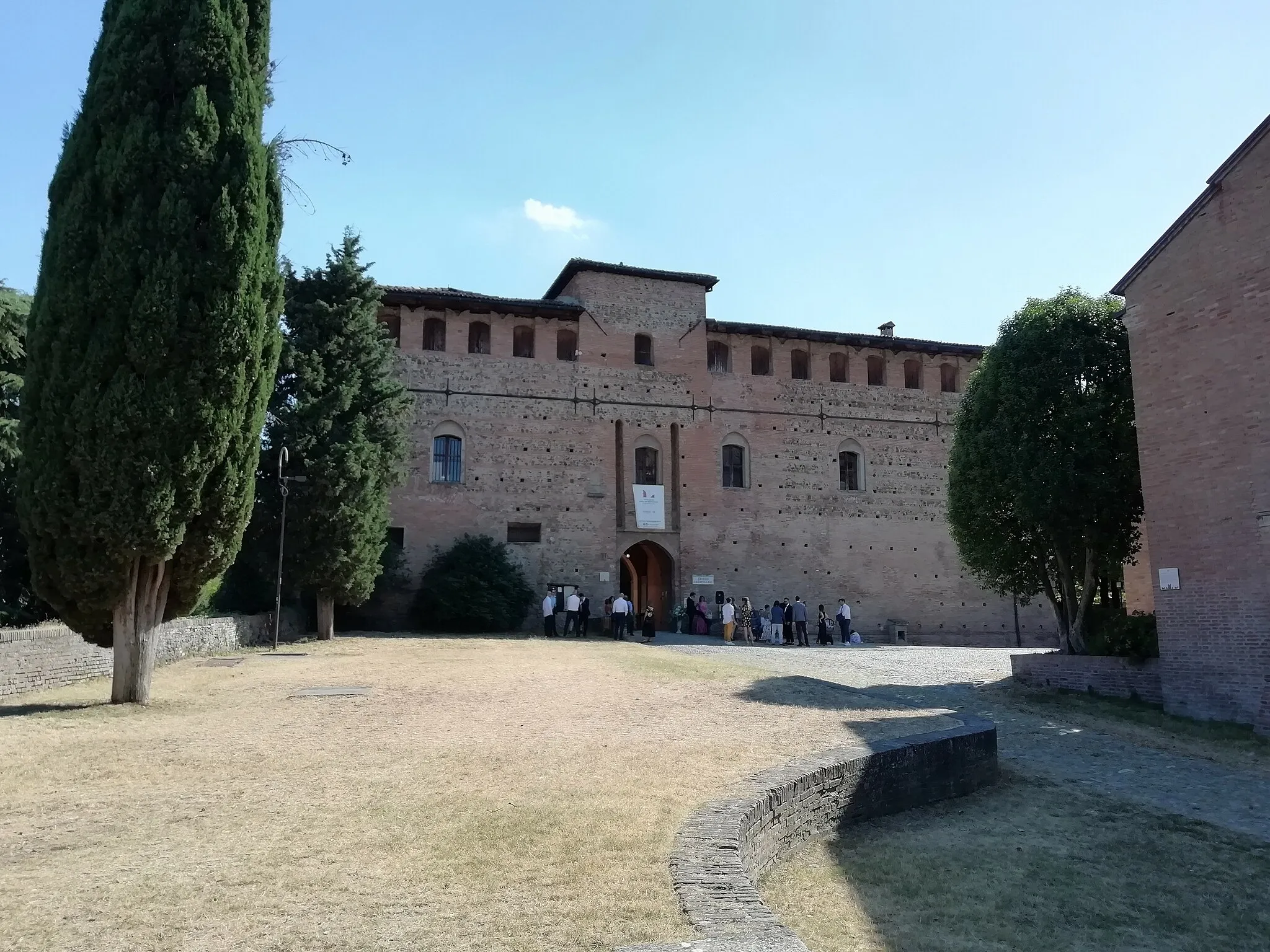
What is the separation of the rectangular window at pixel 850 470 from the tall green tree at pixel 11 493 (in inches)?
977

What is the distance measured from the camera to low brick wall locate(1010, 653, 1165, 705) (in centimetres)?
1470

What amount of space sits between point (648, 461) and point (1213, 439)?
1959 cm

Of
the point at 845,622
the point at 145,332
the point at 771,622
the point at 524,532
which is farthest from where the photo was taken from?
the point at 524,532

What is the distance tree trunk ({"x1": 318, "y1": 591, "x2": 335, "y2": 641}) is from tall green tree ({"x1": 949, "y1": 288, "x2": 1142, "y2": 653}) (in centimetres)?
1444

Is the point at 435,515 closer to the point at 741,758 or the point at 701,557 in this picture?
the point at 701,557

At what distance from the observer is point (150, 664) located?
1066cm

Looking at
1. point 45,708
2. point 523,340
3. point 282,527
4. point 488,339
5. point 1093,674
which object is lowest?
point 1093,674

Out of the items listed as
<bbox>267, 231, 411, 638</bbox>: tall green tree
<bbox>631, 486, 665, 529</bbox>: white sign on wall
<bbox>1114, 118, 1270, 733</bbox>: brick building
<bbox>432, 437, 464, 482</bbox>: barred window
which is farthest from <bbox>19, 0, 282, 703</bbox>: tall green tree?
<bbox>631, 486, 665, 529</bbox>: white sign on wall

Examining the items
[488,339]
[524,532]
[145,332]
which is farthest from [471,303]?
[145,332]

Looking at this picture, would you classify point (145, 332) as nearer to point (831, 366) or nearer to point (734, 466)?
point (734, 466)

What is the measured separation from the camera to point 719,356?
107 feet

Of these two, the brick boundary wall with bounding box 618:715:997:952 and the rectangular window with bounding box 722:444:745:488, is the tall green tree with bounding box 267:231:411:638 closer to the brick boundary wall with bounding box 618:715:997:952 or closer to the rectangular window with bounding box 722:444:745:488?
the rectangular window with bounding box 722:444:745:488

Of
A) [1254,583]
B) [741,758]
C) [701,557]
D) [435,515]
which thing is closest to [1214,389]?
[1254,583]

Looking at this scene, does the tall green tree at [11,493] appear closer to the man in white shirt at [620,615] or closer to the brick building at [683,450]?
the brick building at [683,450]
